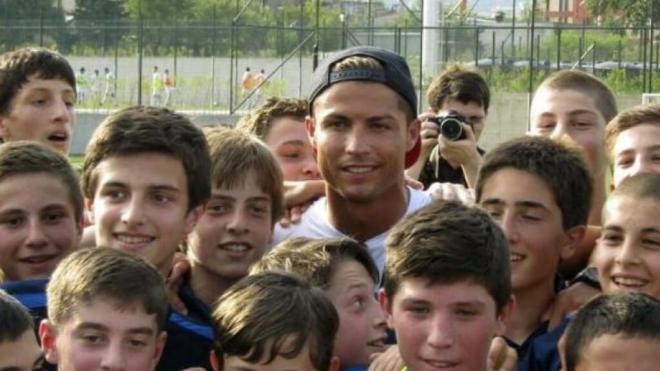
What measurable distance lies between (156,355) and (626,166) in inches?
83.0

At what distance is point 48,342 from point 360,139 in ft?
4.45

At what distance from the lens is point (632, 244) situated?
13.7 feet

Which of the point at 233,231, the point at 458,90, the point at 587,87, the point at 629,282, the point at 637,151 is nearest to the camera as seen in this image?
the point at 629,282

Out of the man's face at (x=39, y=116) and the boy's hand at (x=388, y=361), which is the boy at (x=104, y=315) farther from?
the man's face at (x=39, y=116)

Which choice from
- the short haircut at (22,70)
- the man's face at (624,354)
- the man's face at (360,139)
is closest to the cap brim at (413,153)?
the man's face at (360,139)

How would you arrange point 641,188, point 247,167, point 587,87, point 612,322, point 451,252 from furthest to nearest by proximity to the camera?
1. point 587,87
2. point 247,167
3. point 641,188
4. point 451,252
5. point 612,322

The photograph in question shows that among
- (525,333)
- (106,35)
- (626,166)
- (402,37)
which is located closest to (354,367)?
(525,333)

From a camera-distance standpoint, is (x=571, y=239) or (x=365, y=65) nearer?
(x=571, y=239)

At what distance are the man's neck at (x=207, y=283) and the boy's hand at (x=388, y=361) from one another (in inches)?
32.8

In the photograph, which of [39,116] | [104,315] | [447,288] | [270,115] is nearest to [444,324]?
[447,288]

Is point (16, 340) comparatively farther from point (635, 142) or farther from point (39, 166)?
point (635, 142)

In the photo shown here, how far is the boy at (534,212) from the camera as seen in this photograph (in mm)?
4309

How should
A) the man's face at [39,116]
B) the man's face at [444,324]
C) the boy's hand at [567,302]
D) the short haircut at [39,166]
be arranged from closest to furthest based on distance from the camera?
the man's face at [444,324] → the boy's hand at [567,302] → the short haircut at [39,166] → the man's face at [39,116]

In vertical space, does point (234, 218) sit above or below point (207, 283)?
above
